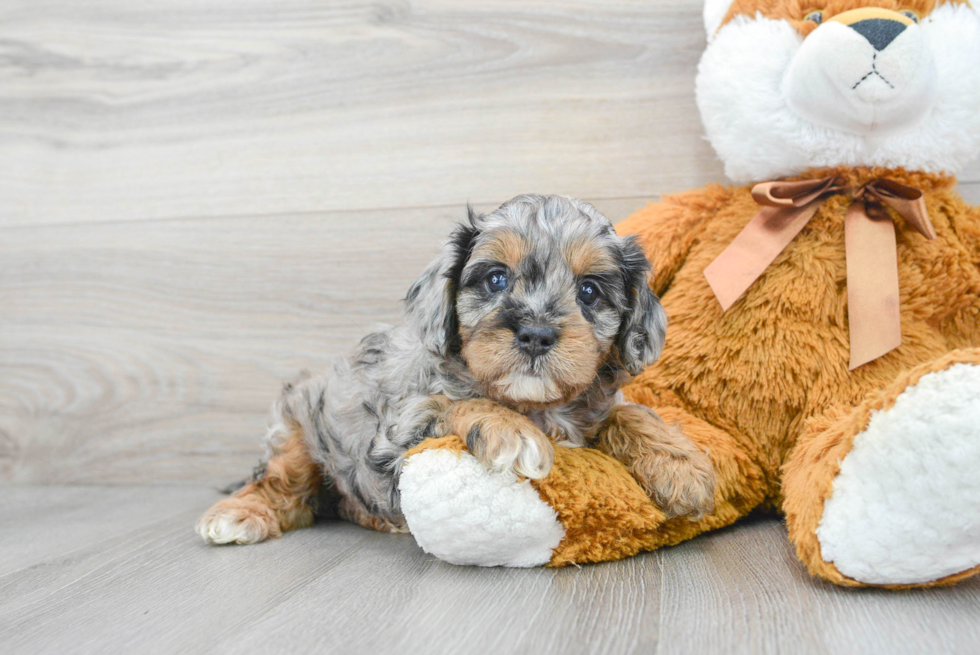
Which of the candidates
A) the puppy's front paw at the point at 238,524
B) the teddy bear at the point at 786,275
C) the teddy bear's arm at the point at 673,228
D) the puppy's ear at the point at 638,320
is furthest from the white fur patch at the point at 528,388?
the puppy's front paw at the point at 238,524

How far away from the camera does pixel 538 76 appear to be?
2193 millimetres

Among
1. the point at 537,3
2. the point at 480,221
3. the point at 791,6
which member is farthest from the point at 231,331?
the point at 791,6

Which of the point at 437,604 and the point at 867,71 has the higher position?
the point at 867,71

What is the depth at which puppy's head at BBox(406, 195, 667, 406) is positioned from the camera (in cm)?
132

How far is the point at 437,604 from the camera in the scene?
123 centimetres

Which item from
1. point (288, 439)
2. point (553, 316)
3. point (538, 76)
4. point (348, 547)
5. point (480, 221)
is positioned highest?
point (538, 76)

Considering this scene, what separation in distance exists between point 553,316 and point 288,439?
86cm

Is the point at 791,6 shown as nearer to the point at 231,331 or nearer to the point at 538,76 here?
the point at 538,76

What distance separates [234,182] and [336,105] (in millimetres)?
401

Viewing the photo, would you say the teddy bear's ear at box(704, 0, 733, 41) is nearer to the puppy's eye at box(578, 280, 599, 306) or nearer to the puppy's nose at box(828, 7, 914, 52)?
the puppy's nose at box(828, 7, 914, 52)

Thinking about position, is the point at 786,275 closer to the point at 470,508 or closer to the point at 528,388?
the point at 528,388

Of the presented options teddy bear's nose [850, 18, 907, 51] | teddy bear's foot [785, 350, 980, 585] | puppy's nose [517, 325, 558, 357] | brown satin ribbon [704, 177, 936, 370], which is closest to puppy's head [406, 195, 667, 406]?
puppy's nose [517, 325, 558, 357]

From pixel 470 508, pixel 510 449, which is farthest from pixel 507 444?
pixel 470 508

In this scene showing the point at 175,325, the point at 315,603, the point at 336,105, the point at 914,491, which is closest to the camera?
the point at 914,491
